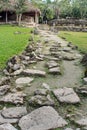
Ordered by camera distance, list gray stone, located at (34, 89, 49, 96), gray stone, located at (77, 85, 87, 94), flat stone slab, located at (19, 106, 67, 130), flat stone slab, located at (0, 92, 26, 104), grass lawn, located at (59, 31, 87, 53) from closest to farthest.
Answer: flat stone slab, located at (19, 106, 67, 130), flat stone slab, located at (0, 92, 26, 104), gray stone, located at (34, 89, 49, 96), gray stone, located at (77, 85, 87, 94), grass lawn, located at (59, 31, 87, 53)

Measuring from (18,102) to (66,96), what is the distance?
941 mm

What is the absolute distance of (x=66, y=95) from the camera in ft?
16.5

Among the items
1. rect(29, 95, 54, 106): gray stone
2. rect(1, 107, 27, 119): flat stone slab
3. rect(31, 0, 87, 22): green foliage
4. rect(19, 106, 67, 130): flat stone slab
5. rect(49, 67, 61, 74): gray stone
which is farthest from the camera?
rect(31, 0, 87, 22): green foliage

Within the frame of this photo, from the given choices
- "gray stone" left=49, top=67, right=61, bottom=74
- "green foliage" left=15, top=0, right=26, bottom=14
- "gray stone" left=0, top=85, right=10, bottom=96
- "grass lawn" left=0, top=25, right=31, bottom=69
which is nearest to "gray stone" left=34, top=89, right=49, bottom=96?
"gray stone" left=0, top=85, right=10, bottom=96

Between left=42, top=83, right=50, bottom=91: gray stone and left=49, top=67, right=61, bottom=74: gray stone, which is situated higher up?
left=49, top=67, right=61, bottom=74: gray stone

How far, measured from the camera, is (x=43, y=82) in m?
6.01

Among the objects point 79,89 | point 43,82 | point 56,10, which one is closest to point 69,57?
point 43,82

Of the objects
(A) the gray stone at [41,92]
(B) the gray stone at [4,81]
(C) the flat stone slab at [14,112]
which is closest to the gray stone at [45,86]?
(A) the gray stone at [41,92]

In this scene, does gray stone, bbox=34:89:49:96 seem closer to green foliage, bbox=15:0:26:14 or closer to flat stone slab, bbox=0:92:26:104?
flat stone slab, bbox=0:92:26:104

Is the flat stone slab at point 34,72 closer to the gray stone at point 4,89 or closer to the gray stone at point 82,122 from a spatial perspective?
the gray stone at point 4,89

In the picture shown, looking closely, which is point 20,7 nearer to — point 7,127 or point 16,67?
point 16,67

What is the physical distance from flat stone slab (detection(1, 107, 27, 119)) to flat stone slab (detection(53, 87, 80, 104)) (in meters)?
0.79

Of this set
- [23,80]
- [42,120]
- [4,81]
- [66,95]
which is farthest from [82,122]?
[23,80]

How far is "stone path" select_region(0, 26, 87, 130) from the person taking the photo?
157 inches
